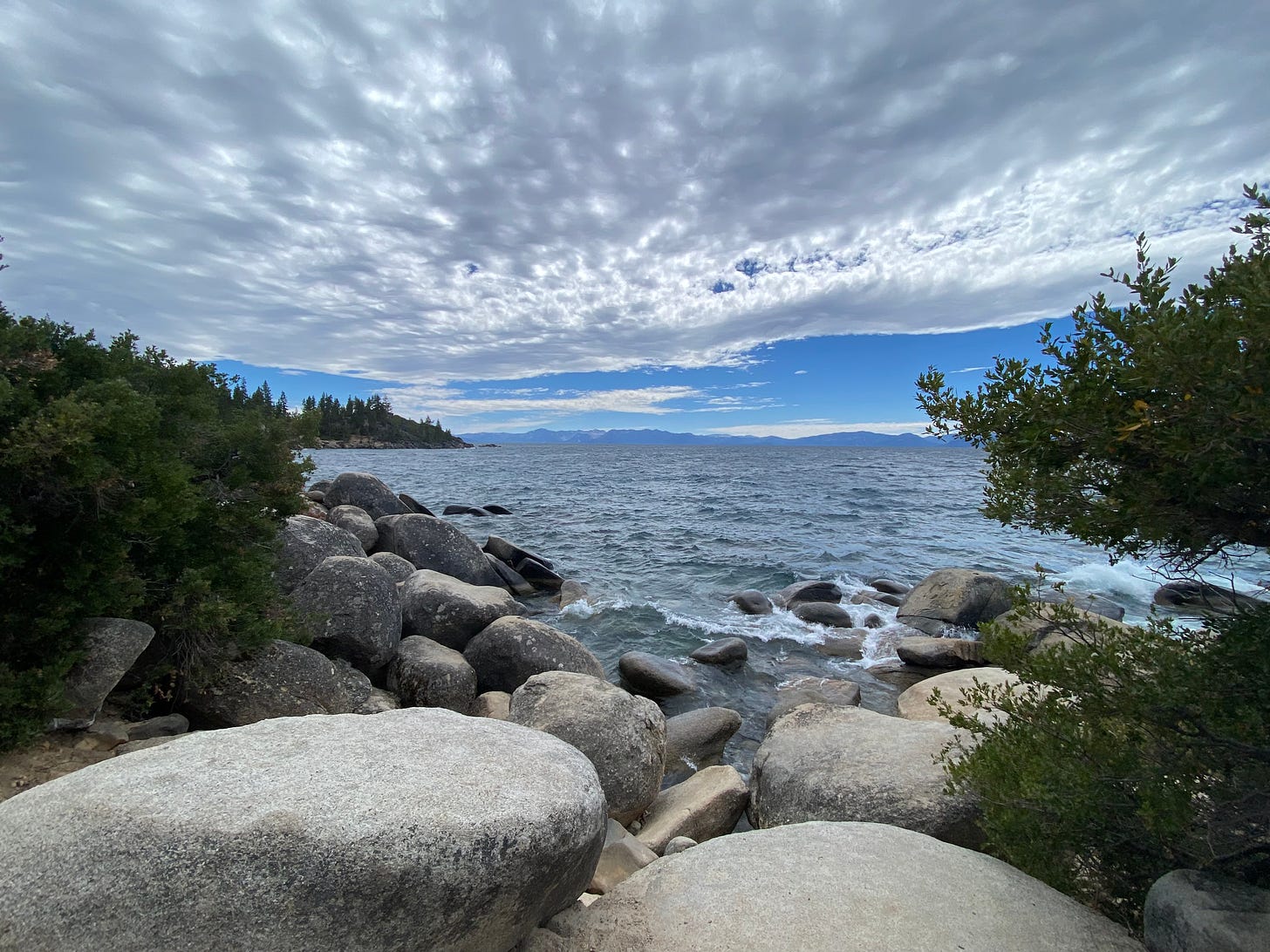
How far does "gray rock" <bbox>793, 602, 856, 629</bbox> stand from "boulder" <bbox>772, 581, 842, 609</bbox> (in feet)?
2.19

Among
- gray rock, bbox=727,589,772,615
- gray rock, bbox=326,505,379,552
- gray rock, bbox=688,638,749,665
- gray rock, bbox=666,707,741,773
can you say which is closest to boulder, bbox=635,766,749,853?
gray rock, bbox=666,707,741,773

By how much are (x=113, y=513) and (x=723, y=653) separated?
421 inches

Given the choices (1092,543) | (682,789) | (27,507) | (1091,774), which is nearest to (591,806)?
(1091,774)

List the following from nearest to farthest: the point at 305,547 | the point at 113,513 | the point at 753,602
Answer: the point at 113,513, the point at 305,547, the point at 753,602

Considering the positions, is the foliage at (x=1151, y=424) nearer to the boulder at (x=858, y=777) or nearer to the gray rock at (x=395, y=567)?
the boulder at (x=858, y=777)

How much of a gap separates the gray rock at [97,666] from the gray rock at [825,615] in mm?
14443

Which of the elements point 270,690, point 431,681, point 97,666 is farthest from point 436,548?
point 97,666

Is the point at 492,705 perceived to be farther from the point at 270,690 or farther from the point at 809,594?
the point at 809,594

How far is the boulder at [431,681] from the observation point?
30.8ft

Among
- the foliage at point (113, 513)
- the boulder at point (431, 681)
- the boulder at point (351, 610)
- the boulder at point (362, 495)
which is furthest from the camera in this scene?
the boulder at point (362, 495)

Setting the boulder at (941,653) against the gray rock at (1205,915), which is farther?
the boulder at (941,653)

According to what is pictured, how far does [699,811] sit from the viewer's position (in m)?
7.00

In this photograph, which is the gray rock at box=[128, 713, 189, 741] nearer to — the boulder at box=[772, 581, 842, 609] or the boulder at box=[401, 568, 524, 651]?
the boulder at box=[401, 568, 524, 651]

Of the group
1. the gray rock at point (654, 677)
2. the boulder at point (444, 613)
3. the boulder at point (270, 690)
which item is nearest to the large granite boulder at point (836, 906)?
the boulder at point (270, 690)
